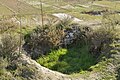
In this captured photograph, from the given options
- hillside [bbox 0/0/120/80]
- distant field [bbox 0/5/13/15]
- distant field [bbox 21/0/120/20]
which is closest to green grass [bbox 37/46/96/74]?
hillside [bbox 0/0/120/80]

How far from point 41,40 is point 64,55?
1.32 meters

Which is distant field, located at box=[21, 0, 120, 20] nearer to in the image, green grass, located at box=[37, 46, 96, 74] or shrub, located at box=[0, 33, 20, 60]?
green grass, located at box=[37, 46, 96, 74]

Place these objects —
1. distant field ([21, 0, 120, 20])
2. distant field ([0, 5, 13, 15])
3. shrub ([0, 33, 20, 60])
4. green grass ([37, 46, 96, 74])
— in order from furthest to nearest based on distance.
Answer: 1. distant field ([21, 0, 120, 20])
2. distant field ([0, 5, 13, 15])
3. green grass ([37, 46, 96, 74])
4. shrub ([0, 33, 20, 60])

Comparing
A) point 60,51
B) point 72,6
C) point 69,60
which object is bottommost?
point 72,6

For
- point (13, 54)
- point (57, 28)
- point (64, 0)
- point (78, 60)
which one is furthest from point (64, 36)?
point (64, 0)

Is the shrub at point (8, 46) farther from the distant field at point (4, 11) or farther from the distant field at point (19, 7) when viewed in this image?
the distant field at point (19, 7)

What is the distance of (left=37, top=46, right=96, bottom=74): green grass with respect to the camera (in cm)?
1435

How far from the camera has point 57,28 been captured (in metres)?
16.7

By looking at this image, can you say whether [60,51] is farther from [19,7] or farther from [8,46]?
[19,7]


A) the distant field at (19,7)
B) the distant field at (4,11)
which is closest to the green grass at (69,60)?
the distant field at (4,11)

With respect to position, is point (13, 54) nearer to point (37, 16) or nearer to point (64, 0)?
point (37, 16)

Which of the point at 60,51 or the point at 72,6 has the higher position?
the point at 60,51

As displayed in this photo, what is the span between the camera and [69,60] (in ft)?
49.7

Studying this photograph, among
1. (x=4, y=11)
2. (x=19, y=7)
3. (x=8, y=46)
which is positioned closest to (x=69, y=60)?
(x=8, y=46)
